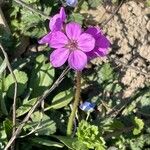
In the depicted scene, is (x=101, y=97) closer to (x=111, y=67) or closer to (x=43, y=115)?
(x=111, y=67)

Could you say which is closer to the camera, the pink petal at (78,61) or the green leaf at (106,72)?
the pink petal at (78,61)

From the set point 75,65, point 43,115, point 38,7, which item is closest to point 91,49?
point 75,65

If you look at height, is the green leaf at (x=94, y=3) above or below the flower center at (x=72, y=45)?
below

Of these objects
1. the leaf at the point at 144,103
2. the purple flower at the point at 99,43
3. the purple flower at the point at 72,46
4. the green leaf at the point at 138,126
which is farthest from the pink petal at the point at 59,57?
the leaf at the point at 144,103

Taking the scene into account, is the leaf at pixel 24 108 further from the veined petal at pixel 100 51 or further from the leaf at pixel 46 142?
the veined petal at pixel 100 51

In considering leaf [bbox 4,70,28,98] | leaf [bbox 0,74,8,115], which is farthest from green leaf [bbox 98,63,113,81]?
leaf [bbox 0,74,8,115]
